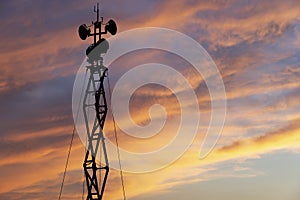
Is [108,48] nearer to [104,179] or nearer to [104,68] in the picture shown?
[104,68]

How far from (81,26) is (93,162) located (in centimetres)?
1578

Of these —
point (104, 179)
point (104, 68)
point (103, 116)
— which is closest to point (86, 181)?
point (104, 179)

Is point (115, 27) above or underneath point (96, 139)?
above

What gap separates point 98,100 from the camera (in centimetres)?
8750

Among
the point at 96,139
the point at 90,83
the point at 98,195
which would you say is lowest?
the point at 98,195

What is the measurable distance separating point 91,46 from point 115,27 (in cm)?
373

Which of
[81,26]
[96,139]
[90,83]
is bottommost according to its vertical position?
[96,139]

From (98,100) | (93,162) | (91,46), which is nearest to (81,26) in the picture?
(91,46)

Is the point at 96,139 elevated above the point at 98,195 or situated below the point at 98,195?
above

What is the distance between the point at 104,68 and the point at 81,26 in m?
5.66

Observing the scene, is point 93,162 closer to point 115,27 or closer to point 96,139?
point 96,139

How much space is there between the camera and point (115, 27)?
86.8 metres

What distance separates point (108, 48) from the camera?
87438mm

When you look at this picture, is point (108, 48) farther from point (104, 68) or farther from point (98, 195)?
point (98, 195)
